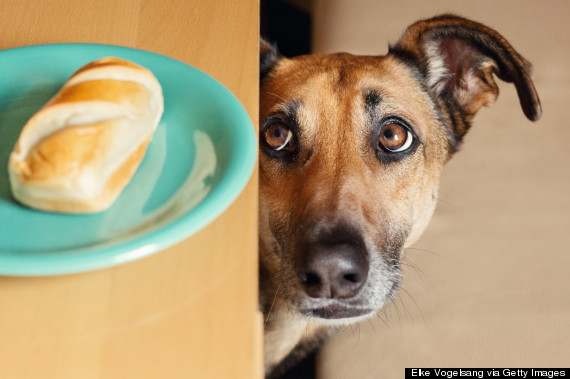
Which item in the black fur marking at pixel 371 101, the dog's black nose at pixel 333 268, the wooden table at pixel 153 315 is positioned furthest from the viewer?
the black fur marking at pixel 371 101

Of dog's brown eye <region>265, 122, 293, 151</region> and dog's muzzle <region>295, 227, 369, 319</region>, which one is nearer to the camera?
dog's muzzle <region>295, 227, 369, 319</region>

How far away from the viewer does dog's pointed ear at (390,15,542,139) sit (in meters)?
1.34

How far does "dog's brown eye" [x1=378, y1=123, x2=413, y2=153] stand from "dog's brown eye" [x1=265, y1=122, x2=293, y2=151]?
0.22 metres

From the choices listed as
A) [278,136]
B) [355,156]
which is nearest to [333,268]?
[355,156]

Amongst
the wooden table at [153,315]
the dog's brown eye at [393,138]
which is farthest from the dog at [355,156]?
the wooden table at [153,315]

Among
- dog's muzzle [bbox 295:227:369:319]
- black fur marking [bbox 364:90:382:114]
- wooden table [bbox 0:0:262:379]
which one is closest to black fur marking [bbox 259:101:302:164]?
black fur marking [bbox 364:90:382:114]

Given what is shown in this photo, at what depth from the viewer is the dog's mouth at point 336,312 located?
3.65 ft

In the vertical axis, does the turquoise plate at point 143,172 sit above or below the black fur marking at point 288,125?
below

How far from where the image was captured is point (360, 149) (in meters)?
1.29

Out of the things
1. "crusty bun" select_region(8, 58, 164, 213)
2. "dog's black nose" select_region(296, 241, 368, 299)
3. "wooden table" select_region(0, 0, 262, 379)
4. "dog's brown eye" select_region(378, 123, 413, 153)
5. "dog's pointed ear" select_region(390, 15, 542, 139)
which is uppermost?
"dog's pointed ear" select_region(390, 15, 542, 139)

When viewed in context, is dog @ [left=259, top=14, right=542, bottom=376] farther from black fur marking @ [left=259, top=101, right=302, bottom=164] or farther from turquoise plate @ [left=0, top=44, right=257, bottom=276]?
turquoise plate @ [left=0, top=44, right=257, bottom=276]

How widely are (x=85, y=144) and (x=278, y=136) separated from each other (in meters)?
0.65

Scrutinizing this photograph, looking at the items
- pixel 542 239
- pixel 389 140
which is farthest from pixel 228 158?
pixel 542 239

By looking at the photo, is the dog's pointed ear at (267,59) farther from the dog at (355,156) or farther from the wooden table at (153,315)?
the wooden table at (153,315)
